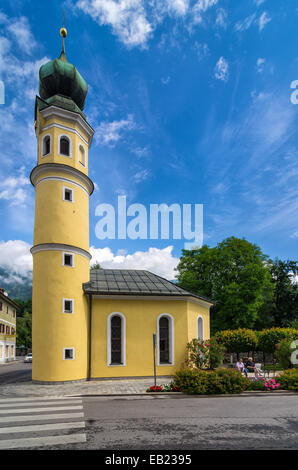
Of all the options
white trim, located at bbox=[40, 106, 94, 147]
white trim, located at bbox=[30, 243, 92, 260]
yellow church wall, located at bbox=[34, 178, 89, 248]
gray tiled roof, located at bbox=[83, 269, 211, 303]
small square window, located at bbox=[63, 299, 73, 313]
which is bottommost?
small square window, located at bbox=[63, 299, 73, 313]

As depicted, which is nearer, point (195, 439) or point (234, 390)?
point (195, 439)

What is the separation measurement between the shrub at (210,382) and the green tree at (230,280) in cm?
1964

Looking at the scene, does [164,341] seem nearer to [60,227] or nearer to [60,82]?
[60,227]

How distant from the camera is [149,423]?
29.7 ft

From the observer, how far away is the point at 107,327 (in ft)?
63.9

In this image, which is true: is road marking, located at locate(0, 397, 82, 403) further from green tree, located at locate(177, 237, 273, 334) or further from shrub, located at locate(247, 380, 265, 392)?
green tree, located at locate(177, 237, 273, 334)

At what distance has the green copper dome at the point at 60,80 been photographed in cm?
2081

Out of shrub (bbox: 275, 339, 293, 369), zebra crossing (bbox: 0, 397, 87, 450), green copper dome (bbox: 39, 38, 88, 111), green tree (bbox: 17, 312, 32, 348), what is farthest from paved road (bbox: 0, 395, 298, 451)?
green tree (bbox: 17, 312, 32, 348)

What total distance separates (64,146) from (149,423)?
15.8 meters

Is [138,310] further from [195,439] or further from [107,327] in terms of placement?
[195,439]

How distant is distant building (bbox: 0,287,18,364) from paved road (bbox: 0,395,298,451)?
36451 mm

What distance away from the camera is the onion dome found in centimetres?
2073
